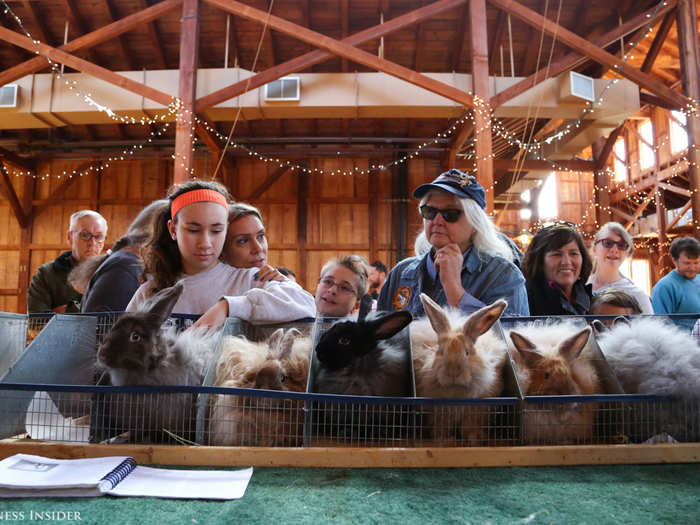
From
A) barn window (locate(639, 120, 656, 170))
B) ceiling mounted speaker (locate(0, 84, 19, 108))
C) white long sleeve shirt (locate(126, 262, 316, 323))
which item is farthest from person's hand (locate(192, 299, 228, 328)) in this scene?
barn window (locate(639, 120, 656, 170))

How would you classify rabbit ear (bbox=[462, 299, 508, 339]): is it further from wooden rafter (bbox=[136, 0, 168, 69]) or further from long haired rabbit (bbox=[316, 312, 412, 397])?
wooden rafter (bbox=[136, 0, 168, 69])

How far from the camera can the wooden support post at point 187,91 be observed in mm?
6662

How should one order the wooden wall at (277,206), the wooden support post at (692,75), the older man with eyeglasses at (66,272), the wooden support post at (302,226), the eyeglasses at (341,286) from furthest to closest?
the wooden wall at (277,206), the wooden support post at (302,226), the wooden support post at (692,75), the older man with eyeglasses at (66,272), the eyeglasses at (341,286)

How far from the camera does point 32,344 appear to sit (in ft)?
5.07

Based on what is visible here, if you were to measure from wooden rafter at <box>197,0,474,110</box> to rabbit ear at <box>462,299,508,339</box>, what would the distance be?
19.5 feet

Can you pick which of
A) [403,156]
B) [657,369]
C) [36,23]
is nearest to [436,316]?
[657,369]

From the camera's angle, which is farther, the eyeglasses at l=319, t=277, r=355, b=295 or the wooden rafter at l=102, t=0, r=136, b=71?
the wooden rafter at l=102, t=0, r=136, b=71

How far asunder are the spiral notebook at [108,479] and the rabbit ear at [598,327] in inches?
54.5

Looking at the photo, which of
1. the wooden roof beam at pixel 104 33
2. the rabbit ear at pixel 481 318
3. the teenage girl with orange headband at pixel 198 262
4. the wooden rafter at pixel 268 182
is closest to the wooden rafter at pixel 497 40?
the wooden rafter at pixel 268 182

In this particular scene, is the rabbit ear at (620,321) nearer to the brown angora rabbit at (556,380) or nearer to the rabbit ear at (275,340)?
the brown angora rabbit at (556,380)

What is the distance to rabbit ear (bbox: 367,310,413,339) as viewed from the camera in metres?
1.57

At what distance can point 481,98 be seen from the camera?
6.71 m

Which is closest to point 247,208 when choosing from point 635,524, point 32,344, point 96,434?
point 32,344

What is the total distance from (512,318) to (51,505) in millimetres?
1577
